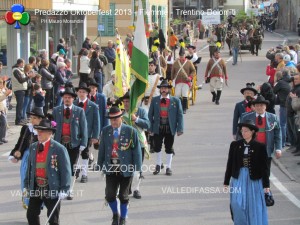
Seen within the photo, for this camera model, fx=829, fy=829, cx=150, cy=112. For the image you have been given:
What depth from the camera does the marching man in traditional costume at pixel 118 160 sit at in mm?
11516

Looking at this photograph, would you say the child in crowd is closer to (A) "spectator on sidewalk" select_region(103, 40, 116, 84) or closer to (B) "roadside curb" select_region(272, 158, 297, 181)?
(B) "roadside curb" select_region(272, 158, 297, 181)

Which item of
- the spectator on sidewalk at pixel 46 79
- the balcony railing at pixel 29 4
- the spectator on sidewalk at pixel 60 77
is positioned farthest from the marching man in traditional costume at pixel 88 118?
the balcony railing at pixel 29 4

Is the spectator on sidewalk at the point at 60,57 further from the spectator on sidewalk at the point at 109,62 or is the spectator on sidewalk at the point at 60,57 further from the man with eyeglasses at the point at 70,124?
the man with eyeglasses at the point at 70,124

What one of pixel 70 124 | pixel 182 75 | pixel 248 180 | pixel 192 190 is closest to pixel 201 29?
pixel 182 75

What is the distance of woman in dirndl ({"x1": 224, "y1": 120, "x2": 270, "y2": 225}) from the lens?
34.5 feet

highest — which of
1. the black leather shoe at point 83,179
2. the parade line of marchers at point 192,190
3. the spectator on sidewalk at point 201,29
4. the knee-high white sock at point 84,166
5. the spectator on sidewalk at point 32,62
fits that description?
the spectator on sidewalk at point 201,29

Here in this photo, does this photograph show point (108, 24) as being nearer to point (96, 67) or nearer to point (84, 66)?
point (84, 66)

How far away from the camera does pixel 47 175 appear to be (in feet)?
34.2

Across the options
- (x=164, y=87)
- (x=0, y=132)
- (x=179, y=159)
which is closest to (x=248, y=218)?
(x=164, y=87)

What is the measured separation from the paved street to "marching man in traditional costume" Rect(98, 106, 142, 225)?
674mm

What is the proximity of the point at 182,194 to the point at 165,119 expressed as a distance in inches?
77.1

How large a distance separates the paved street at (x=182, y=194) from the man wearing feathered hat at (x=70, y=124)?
0.91 m

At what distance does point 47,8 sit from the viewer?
27516 millimetres

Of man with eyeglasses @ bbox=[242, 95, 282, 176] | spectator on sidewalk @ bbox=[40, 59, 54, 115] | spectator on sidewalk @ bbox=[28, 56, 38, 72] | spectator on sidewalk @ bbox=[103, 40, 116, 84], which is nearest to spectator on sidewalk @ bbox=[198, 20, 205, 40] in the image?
spectator on sidewalk @ bbox=[103, 40, 116, 84]
